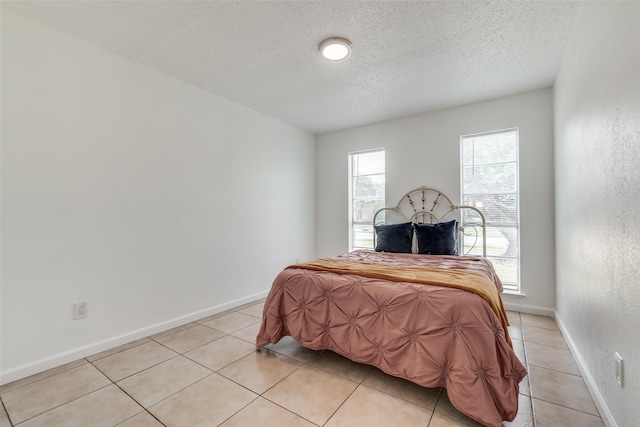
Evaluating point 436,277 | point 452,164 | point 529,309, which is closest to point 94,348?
point 436,277

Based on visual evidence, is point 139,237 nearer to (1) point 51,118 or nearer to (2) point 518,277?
(1) point 51,118

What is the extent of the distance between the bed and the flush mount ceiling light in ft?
6.02

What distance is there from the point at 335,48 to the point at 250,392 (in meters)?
2.65

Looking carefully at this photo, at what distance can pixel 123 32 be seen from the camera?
2180 millimetres

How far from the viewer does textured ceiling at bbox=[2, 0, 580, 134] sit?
195cm

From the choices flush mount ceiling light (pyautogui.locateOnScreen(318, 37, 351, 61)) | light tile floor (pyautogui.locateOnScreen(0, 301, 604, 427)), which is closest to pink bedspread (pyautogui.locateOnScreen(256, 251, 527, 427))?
light tile floor (pyautogui.locateOnScreen(0, 301, 604, 427))

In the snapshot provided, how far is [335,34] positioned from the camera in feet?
7.24

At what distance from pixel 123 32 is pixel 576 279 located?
401 cm

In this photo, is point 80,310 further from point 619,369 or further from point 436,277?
point 619,369

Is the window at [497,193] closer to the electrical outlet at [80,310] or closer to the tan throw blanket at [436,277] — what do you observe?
the tan throw blanket at [436,277]

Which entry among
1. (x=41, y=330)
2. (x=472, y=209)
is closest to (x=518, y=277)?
(x=472, y=209)

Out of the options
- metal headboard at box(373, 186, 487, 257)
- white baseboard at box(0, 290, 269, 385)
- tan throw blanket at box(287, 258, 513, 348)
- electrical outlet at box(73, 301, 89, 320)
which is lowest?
white baseboard at box(0, 290, 269, 385)

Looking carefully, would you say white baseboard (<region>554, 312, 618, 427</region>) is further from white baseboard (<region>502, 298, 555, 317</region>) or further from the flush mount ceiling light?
the flush mount ceiling light

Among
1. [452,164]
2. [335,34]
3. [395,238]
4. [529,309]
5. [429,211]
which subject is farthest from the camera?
[429,211]
